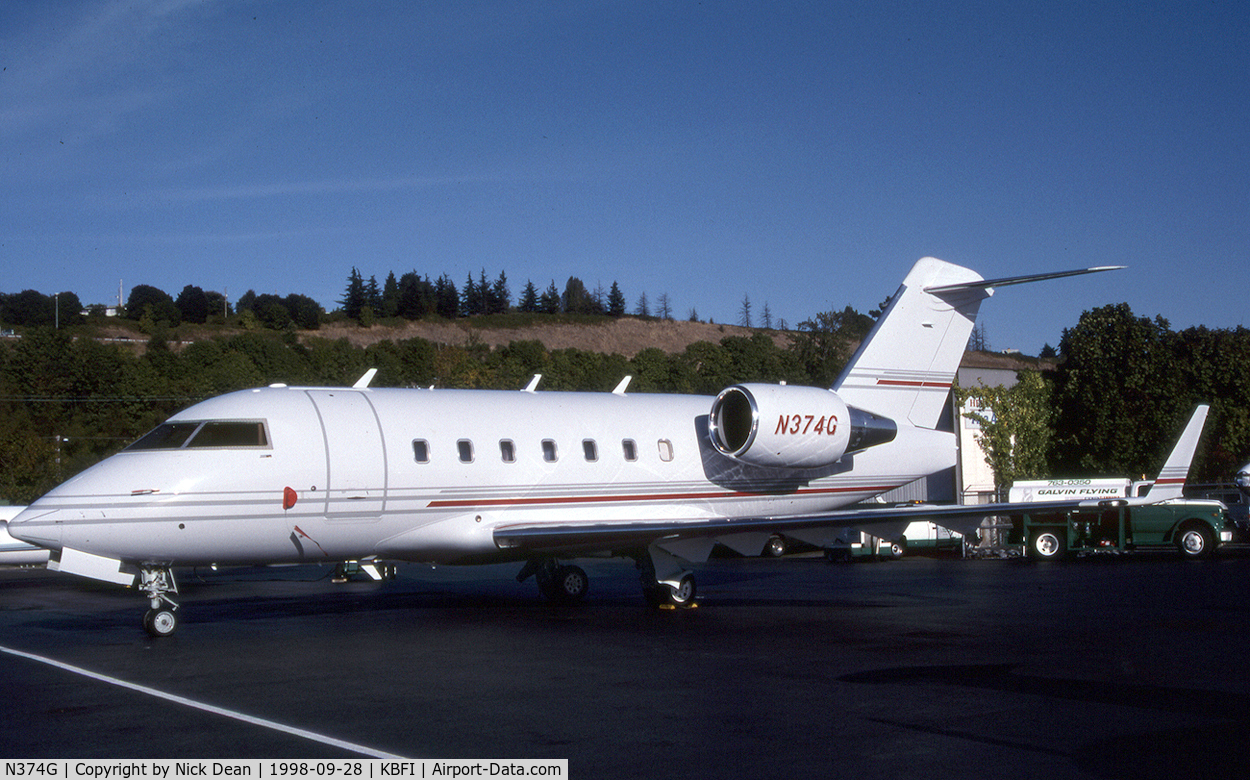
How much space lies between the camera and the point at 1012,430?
49.4 meters

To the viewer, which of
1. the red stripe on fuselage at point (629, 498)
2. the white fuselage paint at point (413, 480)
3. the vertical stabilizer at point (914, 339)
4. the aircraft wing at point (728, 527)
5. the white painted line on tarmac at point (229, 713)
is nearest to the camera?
the white painted line on tarmac at point (229, 713)

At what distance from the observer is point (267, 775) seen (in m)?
6.59

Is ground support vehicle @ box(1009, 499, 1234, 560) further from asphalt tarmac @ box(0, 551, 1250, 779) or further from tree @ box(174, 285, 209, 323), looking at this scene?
tree @ box(174, 285, 209, 323)

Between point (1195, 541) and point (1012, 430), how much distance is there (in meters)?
21.4

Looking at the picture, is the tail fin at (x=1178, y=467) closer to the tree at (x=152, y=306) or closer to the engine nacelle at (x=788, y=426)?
the engine nacelle at (x=788, y=426)

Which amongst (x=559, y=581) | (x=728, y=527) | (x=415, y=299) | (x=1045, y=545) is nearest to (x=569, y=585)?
(x=559, y=581)

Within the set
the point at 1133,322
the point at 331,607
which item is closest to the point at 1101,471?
the point at 1133,322

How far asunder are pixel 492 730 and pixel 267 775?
70.6 inches

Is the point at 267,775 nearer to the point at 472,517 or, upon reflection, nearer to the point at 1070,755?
the point at 1070,755

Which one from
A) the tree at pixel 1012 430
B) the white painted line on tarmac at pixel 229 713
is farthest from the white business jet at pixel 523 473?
the tree at pixel 1012 430

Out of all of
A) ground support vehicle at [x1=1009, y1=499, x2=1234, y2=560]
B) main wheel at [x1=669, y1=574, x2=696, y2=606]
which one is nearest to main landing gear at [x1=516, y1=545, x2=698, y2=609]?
main wheel at [x1=669, y1=574, x2=696, y2=606]

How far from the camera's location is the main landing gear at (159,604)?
1385cm

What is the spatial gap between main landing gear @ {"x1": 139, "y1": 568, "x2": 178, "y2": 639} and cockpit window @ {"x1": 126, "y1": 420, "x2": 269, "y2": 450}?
164 centimetres

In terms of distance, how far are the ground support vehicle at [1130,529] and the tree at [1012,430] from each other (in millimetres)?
19370
